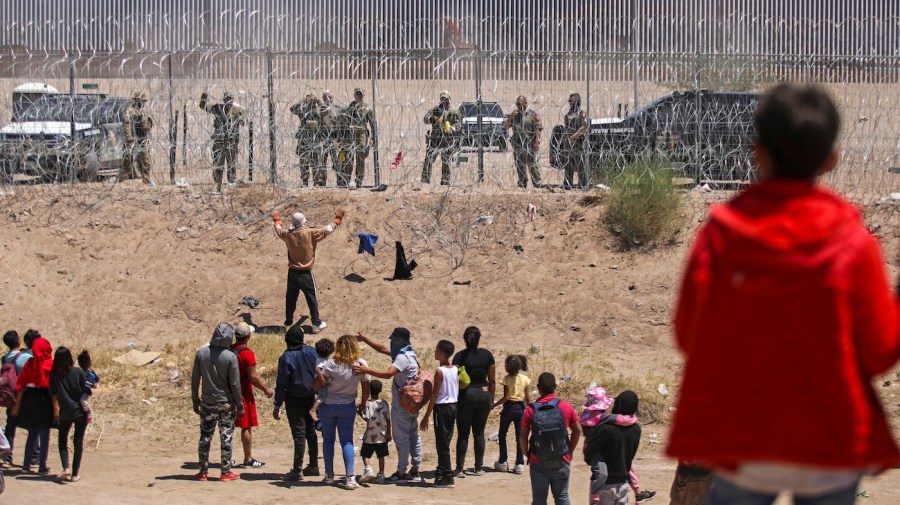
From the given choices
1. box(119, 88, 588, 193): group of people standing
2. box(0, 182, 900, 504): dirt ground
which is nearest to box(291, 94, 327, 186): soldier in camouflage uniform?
box(119, 88, 588, 193): group of people standing

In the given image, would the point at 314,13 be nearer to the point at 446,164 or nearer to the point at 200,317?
the point at 446,164

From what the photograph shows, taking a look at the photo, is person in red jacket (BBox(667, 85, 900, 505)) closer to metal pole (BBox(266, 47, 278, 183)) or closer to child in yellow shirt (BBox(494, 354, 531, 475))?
child in yellow shirt (BBox(494, 354, 531, 475))

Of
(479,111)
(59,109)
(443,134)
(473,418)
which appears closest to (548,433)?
(473,418)

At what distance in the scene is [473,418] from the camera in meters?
9.72

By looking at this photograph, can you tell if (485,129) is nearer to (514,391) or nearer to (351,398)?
(514,391)

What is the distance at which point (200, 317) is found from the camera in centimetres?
1516

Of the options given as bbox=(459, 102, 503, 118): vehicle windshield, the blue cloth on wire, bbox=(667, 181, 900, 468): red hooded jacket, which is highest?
bbox=(459, 102, 503, 118): vehicle windshield

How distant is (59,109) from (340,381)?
1043 centimetres

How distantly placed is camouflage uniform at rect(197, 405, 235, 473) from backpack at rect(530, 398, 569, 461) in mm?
2951

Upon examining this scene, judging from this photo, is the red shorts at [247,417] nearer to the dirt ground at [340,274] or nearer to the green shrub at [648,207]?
the dirt ground at [340,274]

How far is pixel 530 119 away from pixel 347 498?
8363 millimetres

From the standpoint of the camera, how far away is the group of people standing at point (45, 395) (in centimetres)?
915

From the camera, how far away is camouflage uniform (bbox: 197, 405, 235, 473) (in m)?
9.41

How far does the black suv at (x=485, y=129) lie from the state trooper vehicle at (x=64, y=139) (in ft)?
17.1
